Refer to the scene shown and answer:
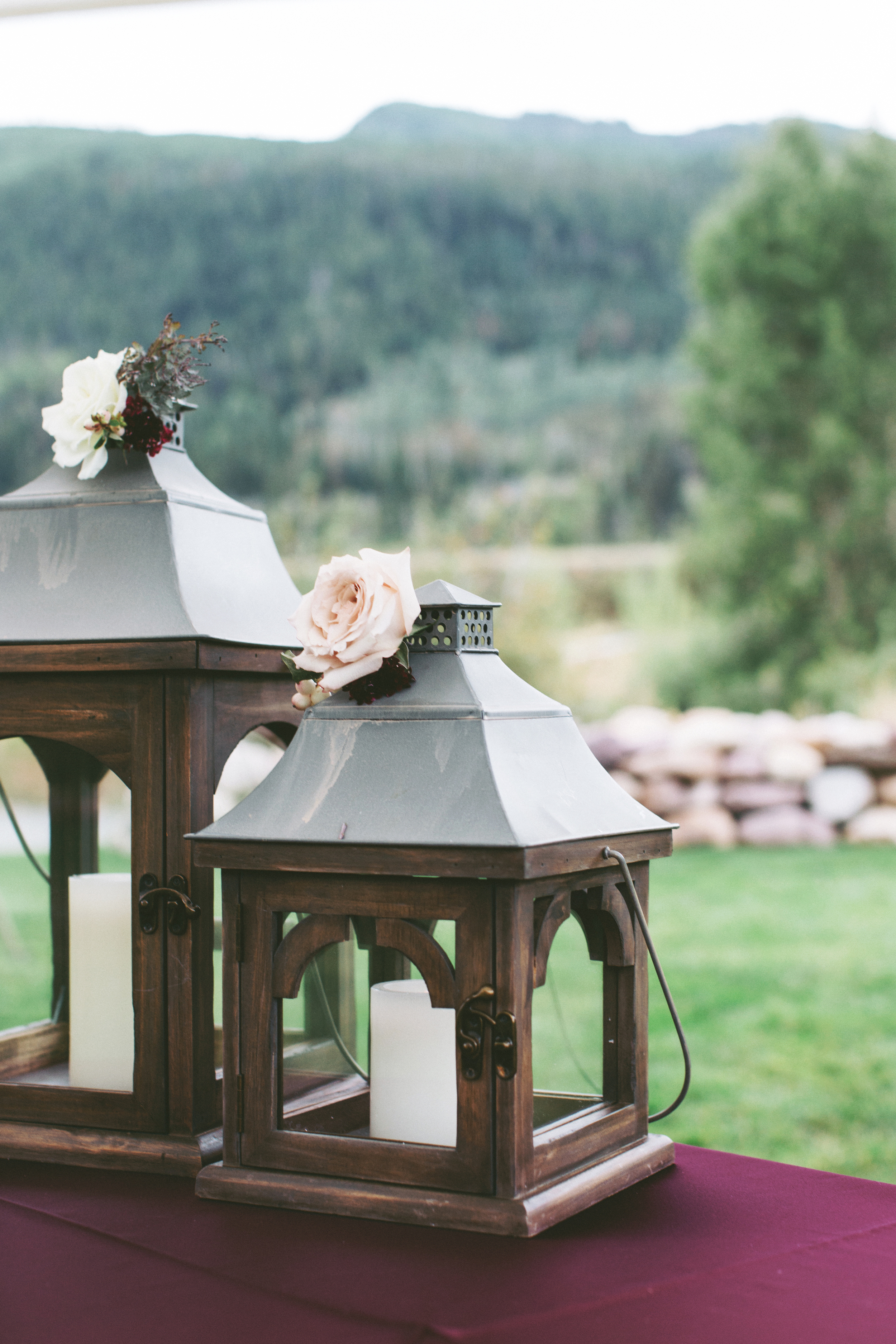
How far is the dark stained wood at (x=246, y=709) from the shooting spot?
124 cm

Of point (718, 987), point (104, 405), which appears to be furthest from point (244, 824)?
point (718, 987)

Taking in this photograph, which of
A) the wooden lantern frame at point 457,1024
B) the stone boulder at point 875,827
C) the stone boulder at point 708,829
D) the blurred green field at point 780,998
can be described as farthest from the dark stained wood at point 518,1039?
the stone boulder at point 875,827

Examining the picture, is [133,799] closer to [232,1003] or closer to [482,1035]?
[232,1003]

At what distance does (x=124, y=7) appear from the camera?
2.92 meters

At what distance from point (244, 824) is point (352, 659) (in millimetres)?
167

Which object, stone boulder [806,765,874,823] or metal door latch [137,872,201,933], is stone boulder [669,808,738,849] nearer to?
stone boulder [806,765,874,823]

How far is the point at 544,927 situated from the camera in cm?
106

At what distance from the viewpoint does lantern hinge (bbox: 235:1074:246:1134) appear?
1109 mm

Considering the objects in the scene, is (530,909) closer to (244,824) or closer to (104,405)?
(244,824)

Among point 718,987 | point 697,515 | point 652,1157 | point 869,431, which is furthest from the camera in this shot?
point 697,515

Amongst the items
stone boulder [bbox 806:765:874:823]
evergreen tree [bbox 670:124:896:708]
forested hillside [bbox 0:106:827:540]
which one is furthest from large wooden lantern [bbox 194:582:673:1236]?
forested hillside [bbox 0:106:827:540]

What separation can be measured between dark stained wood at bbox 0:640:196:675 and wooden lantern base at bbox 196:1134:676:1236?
17.4 inches

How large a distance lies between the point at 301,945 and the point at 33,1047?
46 cm

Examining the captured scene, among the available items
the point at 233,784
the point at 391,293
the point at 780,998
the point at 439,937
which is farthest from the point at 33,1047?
the point at 391,293
